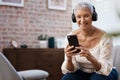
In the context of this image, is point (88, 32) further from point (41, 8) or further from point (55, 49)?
point (41, 8)

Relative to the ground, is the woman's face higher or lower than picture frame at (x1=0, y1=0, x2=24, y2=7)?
lower

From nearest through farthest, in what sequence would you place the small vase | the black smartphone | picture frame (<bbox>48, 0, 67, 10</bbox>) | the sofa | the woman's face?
1. the black smartphone
2. the woman's face
3. the sofa
4. the small vase
5. picture frame (<bbox>48, 0, 67, 10</bbox>)

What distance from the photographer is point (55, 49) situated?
14.3ft

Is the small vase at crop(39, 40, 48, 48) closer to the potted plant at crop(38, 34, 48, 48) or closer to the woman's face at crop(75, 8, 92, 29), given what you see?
the potted plant at crop(38, 34, 48, 48)

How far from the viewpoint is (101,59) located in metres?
2.11

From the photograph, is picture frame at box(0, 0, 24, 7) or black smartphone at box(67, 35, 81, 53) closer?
black smartphone at box(67, 35, 81, 53)

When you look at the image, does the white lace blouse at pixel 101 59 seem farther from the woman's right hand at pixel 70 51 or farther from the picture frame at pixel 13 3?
the picture frame at pixel 13 3

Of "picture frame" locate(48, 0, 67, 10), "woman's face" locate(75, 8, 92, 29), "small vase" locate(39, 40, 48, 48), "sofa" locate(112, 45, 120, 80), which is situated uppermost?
"picture frame" locate(48, 0, 67, 10)

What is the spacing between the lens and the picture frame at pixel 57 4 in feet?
15.5

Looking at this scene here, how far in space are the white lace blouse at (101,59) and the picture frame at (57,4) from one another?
266 centimetres

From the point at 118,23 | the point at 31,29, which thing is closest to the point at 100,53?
the point at 118,23

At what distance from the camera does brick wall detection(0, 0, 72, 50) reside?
4.26 metres

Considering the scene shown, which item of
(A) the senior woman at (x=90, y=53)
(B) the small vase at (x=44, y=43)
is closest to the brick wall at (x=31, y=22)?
(B) the small vase at (x=44, y=43)

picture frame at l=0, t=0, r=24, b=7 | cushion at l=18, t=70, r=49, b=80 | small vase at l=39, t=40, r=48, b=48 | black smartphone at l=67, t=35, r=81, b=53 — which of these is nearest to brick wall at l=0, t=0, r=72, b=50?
picture frame at l=0, t=0, r=24, b=7
